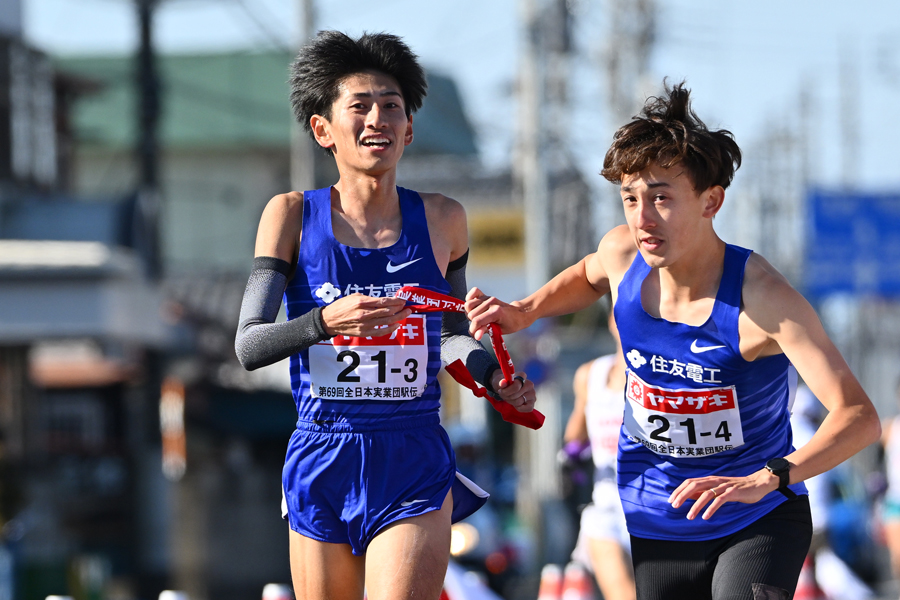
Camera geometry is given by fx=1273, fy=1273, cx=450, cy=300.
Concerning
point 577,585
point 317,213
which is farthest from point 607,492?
point 317,213

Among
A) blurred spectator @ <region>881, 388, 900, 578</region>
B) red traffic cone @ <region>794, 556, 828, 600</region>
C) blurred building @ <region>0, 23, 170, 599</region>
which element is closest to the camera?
red traffic cone @ <region>794, 556, 828, 600</region>

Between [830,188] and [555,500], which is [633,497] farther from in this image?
[830,188]

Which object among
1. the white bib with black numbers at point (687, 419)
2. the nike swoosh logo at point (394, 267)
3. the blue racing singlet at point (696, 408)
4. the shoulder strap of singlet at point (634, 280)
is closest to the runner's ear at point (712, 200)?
the blue racing singlet at point (696, 408)

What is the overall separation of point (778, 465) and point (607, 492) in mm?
2742

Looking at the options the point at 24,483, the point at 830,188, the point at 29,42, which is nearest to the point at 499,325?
the point at 24,483

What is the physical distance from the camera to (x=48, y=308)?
16.6 meters

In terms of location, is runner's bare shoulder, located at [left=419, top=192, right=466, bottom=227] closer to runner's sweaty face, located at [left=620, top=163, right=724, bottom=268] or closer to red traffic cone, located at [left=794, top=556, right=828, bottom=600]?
runner's sweaty face, located at [left=620, top=163, right=724, bottom=268]

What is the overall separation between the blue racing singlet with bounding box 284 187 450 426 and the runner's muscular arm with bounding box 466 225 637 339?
19 centimetres

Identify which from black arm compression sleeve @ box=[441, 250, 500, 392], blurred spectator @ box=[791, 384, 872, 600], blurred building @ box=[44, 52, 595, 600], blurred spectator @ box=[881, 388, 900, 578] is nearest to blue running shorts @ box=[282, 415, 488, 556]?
black arm compression sleeve @ box=[441, 250, 500, 392]

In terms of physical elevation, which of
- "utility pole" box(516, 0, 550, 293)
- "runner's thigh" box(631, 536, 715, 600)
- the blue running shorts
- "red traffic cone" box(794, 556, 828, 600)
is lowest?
"red traffic cone" box(794, 556, 828, 600)

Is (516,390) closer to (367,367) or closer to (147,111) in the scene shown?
(367,367)

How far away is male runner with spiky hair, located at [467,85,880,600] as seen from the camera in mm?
3781

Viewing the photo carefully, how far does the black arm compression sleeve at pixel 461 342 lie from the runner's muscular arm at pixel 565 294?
0.36 ft

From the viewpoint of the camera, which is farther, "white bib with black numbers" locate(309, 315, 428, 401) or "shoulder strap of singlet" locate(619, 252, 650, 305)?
"shoulder strap of singlet" locate(619, 252, 650, 305)
